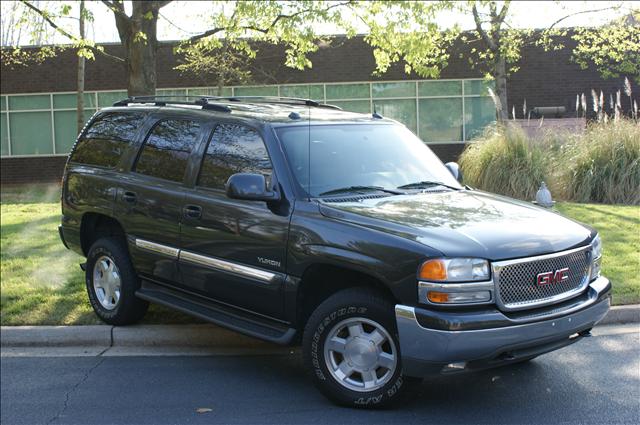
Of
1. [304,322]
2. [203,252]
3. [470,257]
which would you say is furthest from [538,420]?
[203,252]

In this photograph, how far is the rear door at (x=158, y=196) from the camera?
5664mm

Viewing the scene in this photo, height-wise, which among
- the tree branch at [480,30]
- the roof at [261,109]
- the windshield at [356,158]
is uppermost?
the tree branch at [480,30]

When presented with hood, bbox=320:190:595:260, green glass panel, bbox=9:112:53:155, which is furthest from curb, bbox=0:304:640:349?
green glass panel, bbox=9:112:53:155

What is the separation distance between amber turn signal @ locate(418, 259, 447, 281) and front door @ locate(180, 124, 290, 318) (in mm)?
1119

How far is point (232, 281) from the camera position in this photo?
5.14 meters

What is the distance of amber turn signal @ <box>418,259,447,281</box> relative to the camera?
13.1 feet

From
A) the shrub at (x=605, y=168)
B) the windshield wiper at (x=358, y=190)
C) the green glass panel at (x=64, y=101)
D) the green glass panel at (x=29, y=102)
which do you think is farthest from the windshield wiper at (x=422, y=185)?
the green glass panel at (x=29, y=102)

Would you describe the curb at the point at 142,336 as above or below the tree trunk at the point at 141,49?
below

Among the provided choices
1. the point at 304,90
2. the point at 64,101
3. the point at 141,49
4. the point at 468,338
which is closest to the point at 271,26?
the point at 141,49

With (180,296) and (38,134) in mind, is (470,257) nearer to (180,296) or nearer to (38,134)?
(180,296)

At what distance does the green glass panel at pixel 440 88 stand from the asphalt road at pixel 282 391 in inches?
667

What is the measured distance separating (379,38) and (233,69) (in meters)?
8.98

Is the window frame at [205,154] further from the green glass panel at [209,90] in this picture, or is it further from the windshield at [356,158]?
the green glass panel at [209,90]

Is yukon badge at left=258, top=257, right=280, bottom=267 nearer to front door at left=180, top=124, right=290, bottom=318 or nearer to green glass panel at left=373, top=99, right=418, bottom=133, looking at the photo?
front door at left=180, top=124, right=290, bottom=318
